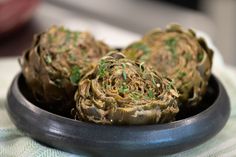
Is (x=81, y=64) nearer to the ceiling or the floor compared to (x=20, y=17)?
nearer to the ceiling

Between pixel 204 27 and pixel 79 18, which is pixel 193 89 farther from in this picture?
pixel 204 27

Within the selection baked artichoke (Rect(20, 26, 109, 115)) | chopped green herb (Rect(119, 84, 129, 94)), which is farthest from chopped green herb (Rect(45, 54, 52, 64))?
chopped green herb (Rect(119, 84, 129, 94))

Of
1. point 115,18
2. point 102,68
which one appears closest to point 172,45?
point 102,68

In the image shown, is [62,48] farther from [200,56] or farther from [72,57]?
[200,56]

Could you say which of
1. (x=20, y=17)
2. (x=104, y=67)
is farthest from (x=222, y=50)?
(x=104, y=67)

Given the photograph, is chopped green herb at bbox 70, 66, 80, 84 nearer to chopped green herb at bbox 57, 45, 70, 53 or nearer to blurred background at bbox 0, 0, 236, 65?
chopped green herb at bbox 57, 45, 70, 53

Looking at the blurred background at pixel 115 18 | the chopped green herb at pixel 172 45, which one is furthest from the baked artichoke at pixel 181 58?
the blurred background at pixel 115 18
